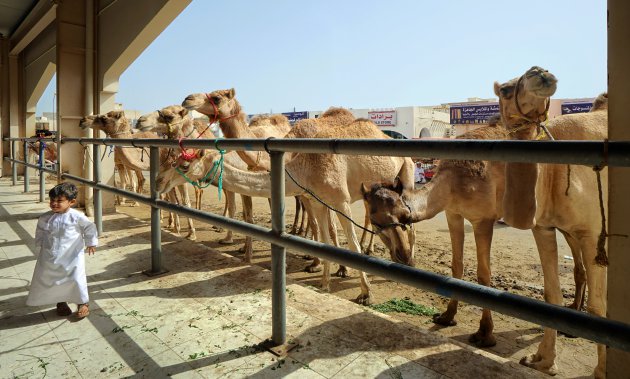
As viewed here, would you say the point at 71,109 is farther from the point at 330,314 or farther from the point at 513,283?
A: the point at 513,283

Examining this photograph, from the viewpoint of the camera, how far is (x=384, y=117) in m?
39.8

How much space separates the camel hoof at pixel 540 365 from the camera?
3410 mm

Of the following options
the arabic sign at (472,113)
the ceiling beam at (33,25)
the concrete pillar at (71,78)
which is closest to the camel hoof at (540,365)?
the concrete pillar at (71,78)

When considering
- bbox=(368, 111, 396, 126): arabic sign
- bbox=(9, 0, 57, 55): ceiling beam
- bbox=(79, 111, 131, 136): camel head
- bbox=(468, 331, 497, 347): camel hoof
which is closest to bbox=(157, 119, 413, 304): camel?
bbox=(468, 331, 497, 347): camel hoof

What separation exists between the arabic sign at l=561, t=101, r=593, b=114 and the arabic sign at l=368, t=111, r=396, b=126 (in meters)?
15.6

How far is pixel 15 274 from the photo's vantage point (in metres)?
4.06

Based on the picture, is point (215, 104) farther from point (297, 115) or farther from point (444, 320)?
point (297, 115)

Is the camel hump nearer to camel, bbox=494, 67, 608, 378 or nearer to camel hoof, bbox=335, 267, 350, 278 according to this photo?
camel hoof, bbox=335, 267, 350, 278

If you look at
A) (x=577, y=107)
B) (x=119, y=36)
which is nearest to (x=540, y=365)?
(x=119, y=36)

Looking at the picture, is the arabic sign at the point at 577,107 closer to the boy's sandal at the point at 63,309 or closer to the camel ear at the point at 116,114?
the camel ear at the point at 116,114

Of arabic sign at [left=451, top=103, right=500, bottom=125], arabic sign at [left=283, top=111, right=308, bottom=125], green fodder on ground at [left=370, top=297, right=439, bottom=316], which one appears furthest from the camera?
arabic sign at [left=283, top=111, right=308, bottom=125]

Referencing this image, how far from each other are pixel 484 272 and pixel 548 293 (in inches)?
29.8

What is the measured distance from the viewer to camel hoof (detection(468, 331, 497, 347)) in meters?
4.03

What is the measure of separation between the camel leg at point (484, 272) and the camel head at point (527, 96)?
1.56m
